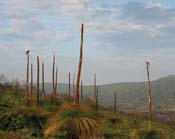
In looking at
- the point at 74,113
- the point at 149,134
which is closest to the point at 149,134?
the point at 149,134

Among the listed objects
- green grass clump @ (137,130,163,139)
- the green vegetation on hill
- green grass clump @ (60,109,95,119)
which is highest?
green grass clump @ (60,109,95,119)

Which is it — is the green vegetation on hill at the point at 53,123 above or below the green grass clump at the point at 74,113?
below

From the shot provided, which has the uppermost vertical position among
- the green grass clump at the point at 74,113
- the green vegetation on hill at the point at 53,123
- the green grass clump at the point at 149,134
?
the green grass clump at the point at 74,113

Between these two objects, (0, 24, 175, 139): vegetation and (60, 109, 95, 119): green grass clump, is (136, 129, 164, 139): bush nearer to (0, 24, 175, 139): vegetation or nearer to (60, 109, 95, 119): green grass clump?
(0, 24, 175, 139): vegetation

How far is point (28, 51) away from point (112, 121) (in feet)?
41.3

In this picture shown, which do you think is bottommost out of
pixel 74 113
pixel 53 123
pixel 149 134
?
pixel 149 134

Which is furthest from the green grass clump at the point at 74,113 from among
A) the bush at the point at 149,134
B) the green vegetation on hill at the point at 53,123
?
the bush at the point at 149,134

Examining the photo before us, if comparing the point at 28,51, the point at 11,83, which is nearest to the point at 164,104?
the point at 11,83

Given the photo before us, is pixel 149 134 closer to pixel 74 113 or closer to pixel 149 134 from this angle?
pixel 149 134

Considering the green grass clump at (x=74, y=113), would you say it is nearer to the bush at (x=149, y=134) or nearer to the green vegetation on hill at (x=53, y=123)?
the green vegetation on hill at (x=53, y=123)

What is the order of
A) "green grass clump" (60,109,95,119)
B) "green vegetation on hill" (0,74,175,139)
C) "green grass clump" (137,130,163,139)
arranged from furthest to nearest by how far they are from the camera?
1. "green grass clump" (137,130,163,139)
2. "green grass clump" (60,109,95,119)
3. "green vegetation on hill" (0,74,175,139)

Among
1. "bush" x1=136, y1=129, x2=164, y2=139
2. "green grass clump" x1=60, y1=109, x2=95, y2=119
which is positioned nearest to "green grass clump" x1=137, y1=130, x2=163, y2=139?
"bush" x1=136, y1=129, x2=164, y2=139

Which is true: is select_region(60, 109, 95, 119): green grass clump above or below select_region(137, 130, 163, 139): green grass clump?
above

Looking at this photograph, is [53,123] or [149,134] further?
[149,134]
